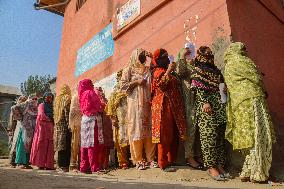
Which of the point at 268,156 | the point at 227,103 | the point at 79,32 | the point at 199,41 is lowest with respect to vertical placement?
the point at 268,156

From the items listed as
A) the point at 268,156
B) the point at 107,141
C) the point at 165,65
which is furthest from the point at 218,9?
the point at 107,141

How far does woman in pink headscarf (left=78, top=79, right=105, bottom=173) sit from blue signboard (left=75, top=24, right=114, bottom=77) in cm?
254

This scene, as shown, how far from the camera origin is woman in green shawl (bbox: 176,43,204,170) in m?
4.11

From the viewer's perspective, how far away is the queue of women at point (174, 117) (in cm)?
364

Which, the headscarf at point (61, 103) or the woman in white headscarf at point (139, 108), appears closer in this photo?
the woman in white headscarf at point (139, 108)

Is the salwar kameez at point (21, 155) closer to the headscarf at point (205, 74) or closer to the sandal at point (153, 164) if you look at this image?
the sandal at point (153, 164)

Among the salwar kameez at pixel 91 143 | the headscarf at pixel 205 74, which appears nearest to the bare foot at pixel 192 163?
the headscarf at pixel 205 74

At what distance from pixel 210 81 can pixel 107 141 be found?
2224 mm

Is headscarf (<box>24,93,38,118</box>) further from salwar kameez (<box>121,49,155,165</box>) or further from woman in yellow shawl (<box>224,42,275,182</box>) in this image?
woman in yellow shawl (<box>224,42,275,182</box>)

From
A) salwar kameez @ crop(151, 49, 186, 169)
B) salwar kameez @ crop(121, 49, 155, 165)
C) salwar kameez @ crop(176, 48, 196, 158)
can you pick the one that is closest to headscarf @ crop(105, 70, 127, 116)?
salwar kameez @ crop(121, 49, 155, 165)

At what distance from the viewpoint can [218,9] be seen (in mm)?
4805

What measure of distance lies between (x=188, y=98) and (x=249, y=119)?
0.96m

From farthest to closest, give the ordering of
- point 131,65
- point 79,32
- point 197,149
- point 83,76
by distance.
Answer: point 79,32, point 83,76, point 131,65, point 197,149

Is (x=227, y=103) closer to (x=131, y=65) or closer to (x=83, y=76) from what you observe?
(x=131, y=65)
